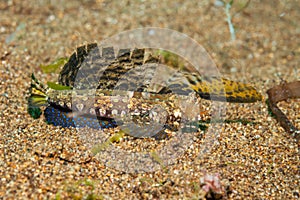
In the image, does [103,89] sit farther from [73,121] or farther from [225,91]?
[225,91]

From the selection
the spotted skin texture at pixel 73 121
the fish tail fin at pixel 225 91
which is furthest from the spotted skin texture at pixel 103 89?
the fish tail fin at pixel 225 91

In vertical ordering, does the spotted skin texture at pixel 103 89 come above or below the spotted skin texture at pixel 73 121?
above

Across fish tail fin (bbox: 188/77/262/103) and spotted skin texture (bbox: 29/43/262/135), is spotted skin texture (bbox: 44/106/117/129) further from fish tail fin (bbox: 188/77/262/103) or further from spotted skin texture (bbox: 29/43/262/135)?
fish tail fin (bbox: 188/77/262/103)

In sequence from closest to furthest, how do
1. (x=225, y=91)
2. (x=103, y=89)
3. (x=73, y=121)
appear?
(x=73, y=121) → (x=103, y=89) → (x=225, y=91)

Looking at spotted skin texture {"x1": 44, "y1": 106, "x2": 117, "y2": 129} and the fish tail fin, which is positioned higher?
the fish tail fin

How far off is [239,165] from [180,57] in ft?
7.64

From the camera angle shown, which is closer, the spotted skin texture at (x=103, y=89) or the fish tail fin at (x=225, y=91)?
the spotted skin texture at (x=103, y=89)

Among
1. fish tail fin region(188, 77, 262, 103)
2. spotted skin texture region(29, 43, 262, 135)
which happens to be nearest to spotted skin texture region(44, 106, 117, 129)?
spotted skin texture region(29, 43, 262, 135)

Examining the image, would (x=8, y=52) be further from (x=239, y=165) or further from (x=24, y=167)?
(x=239, y=165)

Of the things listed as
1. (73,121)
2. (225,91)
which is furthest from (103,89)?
(225,91)

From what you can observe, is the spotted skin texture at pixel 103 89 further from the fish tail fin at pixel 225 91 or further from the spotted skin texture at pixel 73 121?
the fish tail fin at pixel 225 91

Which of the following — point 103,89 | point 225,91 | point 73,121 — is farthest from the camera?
point 225,91

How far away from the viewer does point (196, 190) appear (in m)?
2.74

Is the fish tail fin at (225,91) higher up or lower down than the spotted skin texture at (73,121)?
higher up
